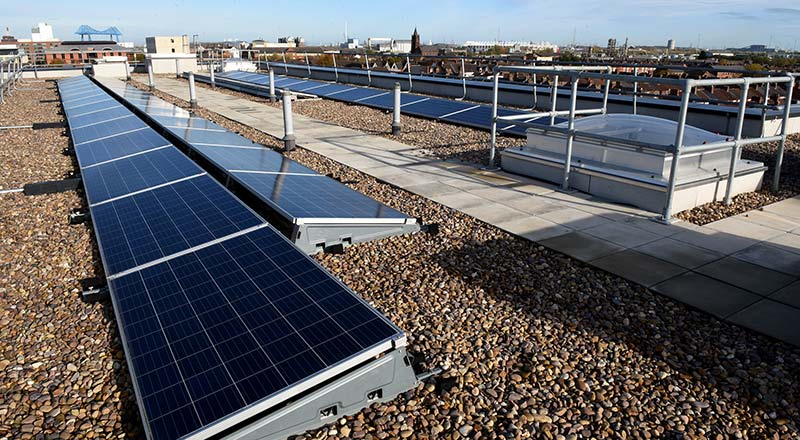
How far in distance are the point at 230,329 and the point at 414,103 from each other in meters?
17.4

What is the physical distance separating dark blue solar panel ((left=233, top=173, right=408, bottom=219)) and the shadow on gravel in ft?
4.23

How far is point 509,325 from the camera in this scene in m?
5.90

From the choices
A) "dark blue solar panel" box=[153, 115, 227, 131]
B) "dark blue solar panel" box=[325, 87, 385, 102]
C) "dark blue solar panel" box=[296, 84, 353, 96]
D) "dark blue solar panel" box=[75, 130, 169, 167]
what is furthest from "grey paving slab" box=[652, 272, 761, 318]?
"dark blue solar panel" box=[296, 84, 353, 96]

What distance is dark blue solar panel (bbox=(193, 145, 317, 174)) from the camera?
31.2 ft

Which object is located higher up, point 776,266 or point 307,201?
point 307,201

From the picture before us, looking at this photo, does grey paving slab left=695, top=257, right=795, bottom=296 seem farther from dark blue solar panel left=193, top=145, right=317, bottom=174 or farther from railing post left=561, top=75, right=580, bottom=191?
dark blue solar panel left=193, top=145, right=317, bottom=174

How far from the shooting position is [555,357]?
5344mm

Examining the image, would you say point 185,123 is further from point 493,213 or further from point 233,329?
point 233,329

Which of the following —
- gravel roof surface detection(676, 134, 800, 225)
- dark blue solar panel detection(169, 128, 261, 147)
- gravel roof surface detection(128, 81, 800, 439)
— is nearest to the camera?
gravel roof surface detection(128, 81, 800, 439)

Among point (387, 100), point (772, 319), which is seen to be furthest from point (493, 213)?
point (387, 100)

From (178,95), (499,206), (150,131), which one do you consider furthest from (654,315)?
(178,95)

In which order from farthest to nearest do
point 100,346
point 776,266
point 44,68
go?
1. point 44,68
2. point 776,266
3. point 100,346

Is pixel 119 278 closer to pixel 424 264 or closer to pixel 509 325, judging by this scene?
pixel 424 264

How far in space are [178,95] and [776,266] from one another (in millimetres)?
27724
